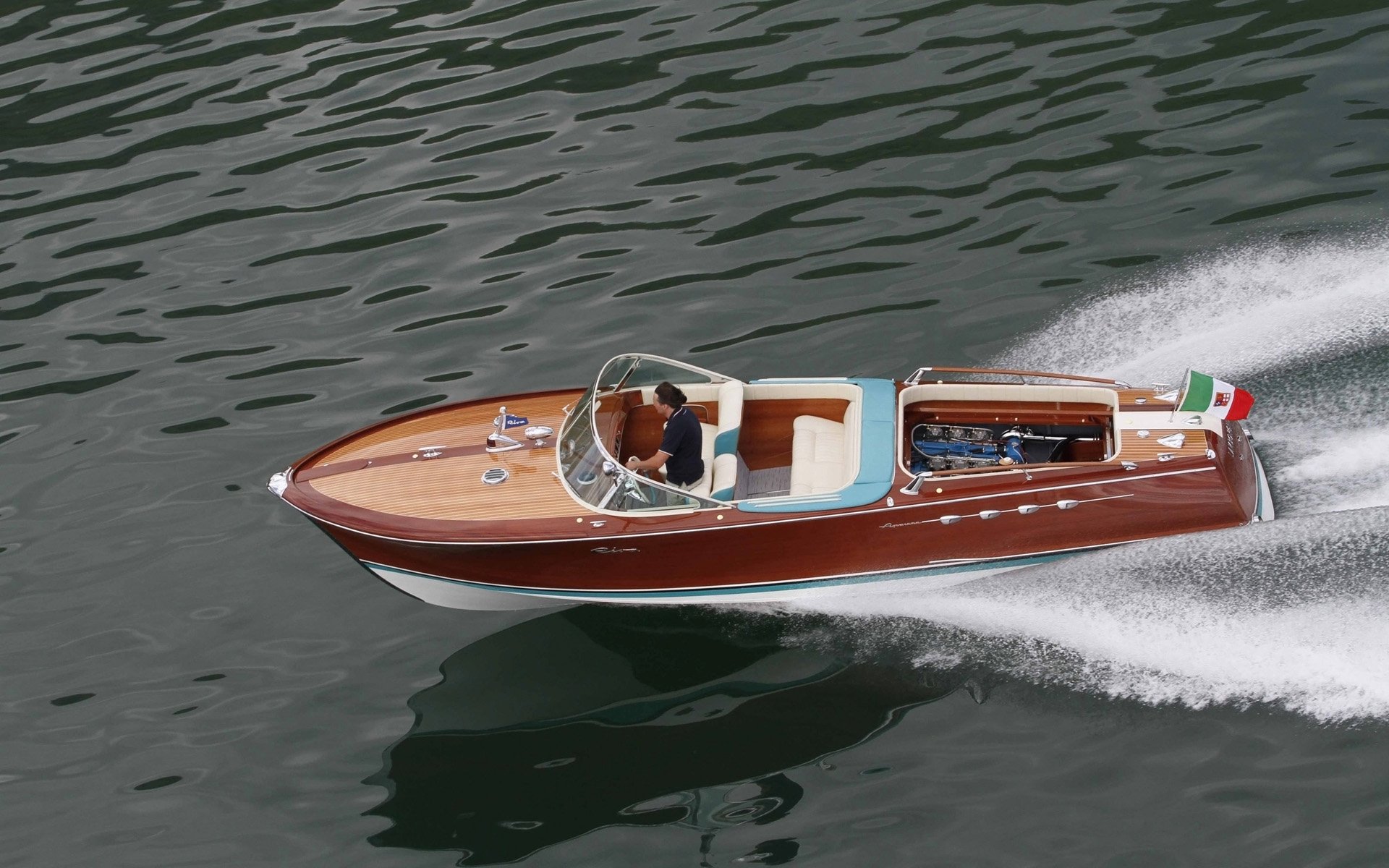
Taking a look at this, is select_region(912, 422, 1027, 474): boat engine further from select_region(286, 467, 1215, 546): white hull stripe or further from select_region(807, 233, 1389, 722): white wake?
select_region(807, 233, 1389, 722): white wake

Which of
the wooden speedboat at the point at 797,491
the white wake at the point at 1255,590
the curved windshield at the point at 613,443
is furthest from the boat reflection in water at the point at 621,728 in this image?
the curved windshield at the point at 613,443

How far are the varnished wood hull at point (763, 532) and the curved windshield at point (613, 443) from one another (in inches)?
5.3

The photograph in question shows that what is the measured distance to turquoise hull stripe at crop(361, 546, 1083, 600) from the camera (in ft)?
32.5

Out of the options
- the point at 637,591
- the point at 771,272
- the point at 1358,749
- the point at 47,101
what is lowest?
the point at 1358,749

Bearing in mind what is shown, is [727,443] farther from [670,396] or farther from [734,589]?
[734,589]

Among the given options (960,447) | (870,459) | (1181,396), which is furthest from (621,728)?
(1181,396)

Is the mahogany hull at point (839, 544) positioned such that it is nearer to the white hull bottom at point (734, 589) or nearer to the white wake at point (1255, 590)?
the white hull bottom at point (734, 589)

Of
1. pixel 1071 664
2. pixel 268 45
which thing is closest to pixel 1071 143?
pixel 1071 664

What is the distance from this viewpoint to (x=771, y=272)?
13711mm

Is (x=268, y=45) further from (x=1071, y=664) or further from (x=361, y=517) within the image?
(x=1071, y=664)

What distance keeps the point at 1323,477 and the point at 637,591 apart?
5551 millimetres

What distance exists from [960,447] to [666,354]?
346 centimetres

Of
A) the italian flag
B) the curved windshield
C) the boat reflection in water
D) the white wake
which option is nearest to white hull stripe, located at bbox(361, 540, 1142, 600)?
the white wake

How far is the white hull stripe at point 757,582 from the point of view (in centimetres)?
989
